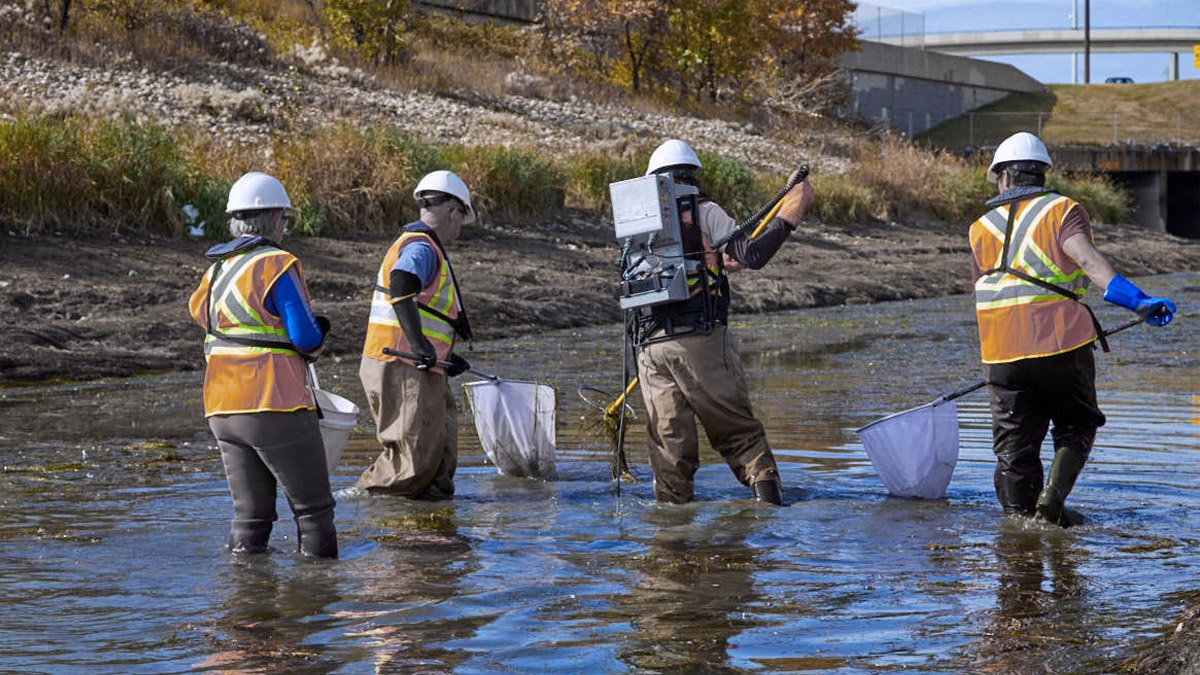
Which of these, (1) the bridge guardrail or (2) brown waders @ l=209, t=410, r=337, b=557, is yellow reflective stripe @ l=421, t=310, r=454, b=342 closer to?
(2) brown waders @ l=209, t=410, r=337, b=557

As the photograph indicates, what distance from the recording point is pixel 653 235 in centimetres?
840

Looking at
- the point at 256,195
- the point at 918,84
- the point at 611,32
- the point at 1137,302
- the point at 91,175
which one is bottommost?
the point at 1137,302

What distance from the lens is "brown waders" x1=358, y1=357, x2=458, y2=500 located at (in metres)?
8.95

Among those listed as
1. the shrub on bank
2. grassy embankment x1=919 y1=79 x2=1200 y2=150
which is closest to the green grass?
the shrub on bank

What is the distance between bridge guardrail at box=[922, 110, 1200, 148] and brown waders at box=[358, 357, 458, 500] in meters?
50.4

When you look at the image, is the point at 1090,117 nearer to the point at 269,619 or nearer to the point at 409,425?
the point at 409,425

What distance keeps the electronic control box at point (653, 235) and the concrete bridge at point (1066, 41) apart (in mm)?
80543

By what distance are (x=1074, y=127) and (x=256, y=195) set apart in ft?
202

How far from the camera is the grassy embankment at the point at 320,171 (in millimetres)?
18250

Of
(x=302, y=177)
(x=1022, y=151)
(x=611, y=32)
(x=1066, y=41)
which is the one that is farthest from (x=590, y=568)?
(x=1066, y=41)

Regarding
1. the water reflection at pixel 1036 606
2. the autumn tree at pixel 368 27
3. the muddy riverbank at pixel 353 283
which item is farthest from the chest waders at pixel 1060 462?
the autumn tree at pixel 368 27

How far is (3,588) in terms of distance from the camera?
705 cm

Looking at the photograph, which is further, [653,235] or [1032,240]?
[653,235]

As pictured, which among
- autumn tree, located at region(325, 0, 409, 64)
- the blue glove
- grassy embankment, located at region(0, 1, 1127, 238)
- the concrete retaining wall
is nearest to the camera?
the blue glove
